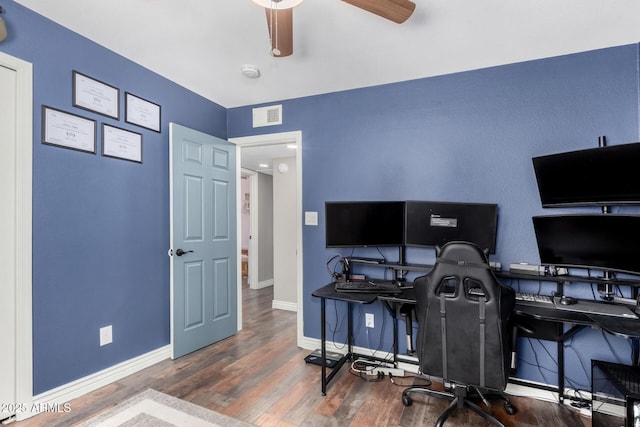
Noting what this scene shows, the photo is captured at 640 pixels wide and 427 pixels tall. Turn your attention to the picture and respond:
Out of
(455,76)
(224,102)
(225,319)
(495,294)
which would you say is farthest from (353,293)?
(224,102)

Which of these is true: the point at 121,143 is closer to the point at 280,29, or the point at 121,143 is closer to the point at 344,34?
the point at 280,29

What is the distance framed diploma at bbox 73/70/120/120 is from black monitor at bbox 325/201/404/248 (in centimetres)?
185

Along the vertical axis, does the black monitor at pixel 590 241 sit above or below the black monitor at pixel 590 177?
below

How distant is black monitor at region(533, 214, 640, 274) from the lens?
1.94 m

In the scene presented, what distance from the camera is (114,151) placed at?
2492mm

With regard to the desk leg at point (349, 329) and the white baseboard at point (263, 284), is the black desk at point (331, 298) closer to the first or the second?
the desk leg at point (349, 329)

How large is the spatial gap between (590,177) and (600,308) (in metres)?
0.85

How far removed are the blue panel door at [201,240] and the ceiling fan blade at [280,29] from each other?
1542 mm

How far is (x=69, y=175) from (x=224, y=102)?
1.75 m

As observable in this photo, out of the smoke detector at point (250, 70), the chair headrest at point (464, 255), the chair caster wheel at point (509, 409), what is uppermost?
the smoke detector at point (250, 70)

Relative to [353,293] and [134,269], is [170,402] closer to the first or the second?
[134,269]

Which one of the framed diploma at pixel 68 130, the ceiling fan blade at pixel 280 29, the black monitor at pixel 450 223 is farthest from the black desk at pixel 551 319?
the framed diploma at pixel 68 130

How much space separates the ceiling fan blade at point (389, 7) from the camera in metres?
1.45

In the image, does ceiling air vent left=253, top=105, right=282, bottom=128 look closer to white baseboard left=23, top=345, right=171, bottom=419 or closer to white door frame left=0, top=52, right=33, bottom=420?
white door frame left=0, top=52, right=33, bottom=420
